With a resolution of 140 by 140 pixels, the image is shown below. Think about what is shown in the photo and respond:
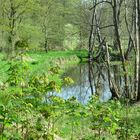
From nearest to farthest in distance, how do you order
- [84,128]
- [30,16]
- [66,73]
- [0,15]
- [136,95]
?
[84,128], [136,95], [66,73], [0,15], [30,16]

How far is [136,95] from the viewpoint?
17.5 m

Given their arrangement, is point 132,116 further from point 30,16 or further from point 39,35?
point 30,16

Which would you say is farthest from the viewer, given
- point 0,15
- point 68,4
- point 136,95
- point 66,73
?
point 68,4

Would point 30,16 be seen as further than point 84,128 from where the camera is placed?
Yes

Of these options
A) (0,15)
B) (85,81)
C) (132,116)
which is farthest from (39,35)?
(132,116)

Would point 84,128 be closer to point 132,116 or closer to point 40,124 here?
point 132,116

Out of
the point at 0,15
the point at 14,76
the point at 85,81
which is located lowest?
A: the point at 85,81

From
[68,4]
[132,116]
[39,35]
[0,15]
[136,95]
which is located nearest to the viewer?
[132,116]

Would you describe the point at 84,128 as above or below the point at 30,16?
below

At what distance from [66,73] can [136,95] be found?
18.4 metres

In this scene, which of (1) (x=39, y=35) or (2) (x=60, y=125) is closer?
(2) (x=60, y=125)

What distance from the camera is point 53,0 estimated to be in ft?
177

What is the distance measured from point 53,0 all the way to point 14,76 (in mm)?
47538

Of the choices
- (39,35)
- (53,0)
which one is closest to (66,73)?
(39,35)
